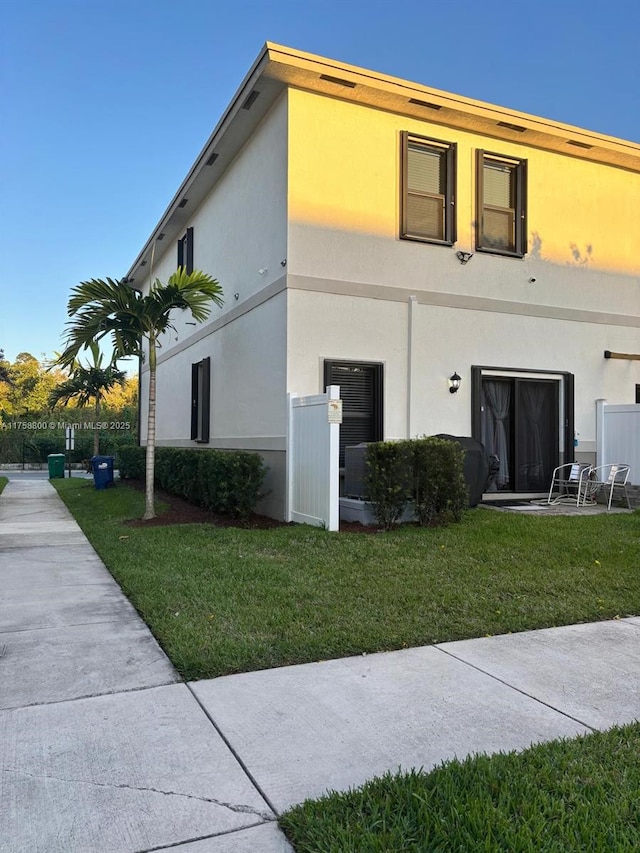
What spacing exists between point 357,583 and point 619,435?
7587 millimetres

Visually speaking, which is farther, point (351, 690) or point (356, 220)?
point (356, 220)

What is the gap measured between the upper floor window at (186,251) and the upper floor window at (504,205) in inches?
261

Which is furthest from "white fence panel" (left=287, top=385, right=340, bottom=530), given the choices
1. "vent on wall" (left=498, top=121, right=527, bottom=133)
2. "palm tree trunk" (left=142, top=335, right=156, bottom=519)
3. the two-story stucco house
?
"vent on wall" (left=498, top=121, right=527, bottom=133)

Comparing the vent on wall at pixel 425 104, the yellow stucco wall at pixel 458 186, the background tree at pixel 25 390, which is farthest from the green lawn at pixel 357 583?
the background tree at pixel 25 390

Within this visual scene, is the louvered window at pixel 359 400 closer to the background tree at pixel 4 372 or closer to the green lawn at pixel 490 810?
the green lawn at pixel 490 810

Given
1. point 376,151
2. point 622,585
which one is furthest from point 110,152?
point 622,585

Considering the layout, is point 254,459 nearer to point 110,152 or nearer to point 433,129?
point 433,129

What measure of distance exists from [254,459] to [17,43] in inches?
394

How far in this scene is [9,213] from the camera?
23.8 meters

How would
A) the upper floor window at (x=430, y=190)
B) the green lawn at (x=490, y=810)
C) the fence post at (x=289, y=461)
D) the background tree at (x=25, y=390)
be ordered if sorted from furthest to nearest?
the background tree at (x=25, y=390), the upper floor window at (x=430, y=190), the fence post at (x=289, y=461), the green lawn at (x=490, y=810)

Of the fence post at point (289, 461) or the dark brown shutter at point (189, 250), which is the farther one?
the dark brown shutter at point (189, 250)

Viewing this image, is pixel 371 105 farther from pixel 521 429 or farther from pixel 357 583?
pixel 357 583

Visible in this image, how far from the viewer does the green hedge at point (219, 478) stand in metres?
9.02

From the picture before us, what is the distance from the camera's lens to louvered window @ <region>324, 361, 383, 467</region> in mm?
9703
